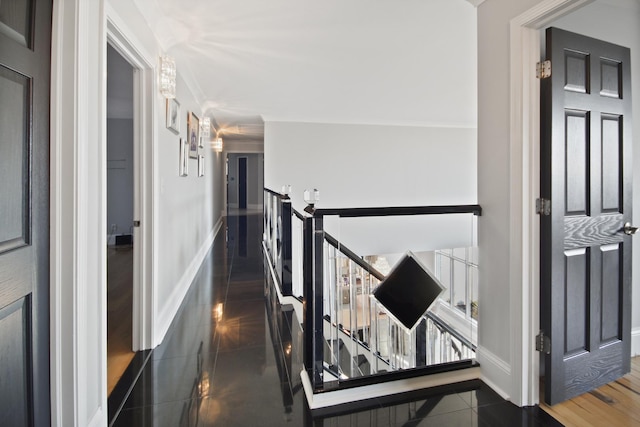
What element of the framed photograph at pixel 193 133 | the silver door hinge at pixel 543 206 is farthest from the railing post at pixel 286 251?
the silver door hinge at pixel 543 206

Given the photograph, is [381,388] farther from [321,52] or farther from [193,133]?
[193,133]

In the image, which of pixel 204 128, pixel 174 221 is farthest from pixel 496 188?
pixel 204 128

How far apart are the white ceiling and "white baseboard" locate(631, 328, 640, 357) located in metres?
2.49

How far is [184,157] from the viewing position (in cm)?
342

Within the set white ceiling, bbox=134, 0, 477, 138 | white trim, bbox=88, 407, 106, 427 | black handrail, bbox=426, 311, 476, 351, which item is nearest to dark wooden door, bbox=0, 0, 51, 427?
white trim, bbox=88, 407, 106, 427

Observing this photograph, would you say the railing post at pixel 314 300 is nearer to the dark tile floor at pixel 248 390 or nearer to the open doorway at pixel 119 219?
the dark tile floor at pixel 248 390

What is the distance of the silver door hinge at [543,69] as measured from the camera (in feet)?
5.49

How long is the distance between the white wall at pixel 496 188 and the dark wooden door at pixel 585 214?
0.16 meters

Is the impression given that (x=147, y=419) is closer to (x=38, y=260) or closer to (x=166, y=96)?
(x=38, y=260)

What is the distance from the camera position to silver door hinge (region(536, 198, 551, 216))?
5.55 ft

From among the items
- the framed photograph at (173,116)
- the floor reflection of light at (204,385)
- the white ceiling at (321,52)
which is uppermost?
the white ceiling at (321,52)

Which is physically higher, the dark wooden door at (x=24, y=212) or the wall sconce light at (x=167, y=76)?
the wall sconce light at (x=167, y=76)

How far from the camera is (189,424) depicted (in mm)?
1609

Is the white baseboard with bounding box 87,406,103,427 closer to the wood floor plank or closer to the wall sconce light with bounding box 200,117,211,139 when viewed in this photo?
the wood floor plank
